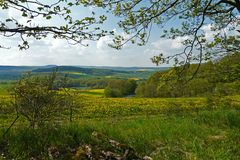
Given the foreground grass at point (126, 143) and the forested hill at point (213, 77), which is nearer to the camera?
the foreground grass at point (126, 143)

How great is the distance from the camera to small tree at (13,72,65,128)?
7482mm

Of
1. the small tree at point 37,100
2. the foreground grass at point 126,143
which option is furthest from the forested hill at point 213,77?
the small tree at point 37,100

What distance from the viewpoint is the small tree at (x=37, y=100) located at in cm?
748

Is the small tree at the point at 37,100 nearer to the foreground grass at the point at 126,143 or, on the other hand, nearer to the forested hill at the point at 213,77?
the foreground grass at the point at 126,143

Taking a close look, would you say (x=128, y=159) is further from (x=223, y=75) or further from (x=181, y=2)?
(x=223, y=75)

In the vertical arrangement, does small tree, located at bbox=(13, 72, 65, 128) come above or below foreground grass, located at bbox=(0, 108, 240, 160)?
above

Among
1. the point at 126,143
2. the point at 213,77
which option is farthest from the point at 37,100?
the point at 213,77

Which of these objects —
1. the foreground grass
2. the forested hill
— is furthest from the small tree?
the forested hill

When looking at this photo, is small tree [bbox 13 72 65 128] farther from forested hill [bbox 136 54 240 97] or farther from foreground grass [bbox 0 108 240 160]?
forested hill [bbox 136 54 240 97]

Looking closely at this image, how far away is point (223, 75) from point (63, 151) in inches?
343

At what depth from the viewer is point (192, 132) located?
9234mm

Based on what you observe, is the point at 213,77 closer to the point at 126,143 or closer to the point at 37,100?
the point at 126,143

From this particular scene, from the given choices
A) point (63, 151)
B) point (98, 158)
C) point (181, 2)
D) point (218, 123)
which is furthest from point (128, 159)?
point (218, 123)

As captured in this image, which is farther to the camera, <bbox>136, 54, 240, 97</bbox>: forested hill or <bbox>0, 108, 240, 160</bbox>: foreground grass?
<bbox>136, 54, 240, 97</bbox>: forested hill
